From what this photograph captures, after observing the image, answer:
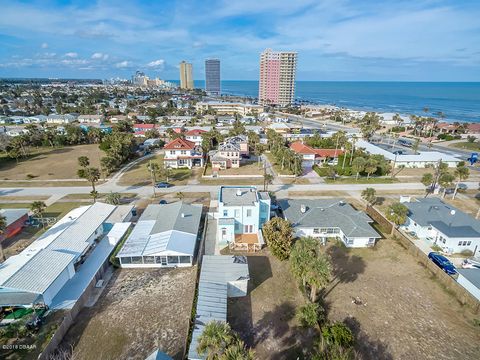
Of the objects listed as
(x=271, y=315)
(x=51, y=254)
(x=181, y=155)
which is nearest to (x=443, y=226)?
(x=271, y=315)

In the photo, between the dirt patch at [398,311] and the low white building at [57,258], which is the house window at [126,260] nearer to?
Answer: the low white building at [57,258]

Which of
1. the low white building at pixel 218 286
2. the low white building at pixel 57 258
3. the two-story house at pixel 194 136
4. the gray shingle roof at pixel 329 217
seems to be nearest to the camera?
the low white building at pixel 218 286

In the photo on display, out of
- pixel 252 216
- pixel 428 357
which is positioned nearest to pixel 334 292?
pixel 428 357

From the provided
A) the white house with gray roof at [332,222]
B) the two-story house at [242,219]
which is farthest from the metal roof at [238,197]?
the white house with gray roof at [332,222]

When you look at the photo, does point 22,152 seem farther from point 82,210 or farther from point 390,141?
point 390,141

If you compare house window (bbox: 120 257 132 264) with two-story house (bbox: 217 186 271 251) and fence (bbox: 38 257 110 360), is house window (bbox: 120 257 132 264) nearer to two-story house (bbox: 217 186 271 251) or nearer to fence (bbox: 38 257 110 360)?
fence (bbox: 38 257 110 360)

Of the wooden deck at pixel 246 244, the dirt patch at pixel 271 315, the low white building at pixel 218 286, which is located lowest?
the dirt patch at pixel 271 315

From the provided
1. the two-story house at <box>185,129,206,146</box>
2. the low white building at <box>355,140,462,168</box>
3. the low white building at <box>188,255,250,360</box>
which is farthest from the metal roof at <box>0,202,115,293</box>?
the low white building at <box>355,140,462,168</box>
